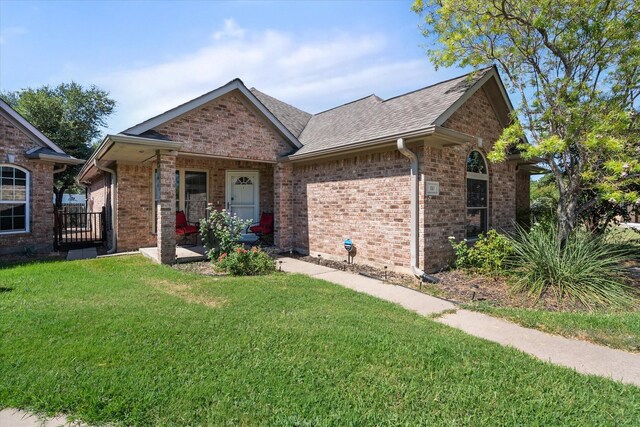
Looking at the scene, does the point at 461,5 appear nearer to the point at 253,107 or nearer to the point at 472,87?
the point at 472,87

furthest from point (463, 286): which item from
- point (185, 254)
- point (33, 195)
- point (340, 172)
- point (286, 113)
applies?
point (33, 195)

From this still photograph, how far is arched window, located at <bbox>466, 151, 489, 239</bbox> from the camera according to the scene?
26.8ft

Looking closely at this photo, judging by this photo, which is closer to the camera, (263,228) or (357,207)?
(357,207)

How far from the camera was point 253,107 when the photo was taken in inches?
356

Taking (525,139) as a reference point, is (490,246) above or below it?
below

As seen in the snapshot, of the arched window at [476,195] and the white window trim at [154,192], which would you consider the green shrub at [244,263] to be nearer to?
the white window trim at [154,192]

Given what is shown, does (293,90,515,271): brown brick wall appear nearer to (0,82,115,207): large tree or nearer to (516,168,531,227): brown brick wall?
(516,168,531,227): brown brick wall

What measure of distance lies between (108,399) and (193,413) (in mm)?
724

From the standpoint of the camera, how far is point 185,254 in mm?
8812

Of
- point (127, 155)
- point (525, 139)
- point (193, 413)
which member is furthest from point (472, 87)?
point (127, 155)

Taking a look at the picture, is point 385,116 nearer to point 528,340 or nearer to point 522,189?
point 528,340

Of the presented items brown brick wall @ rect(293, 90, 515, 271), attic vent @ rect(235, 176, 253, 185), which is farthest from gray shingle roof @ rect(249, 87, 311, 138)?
brown brick wall @ rect(293, 90, 515, 271)

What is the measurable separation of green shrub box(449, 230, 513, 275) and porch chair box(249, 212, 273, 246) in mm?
5689

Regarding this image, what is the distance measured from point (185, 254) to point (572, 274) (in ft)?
28.3
